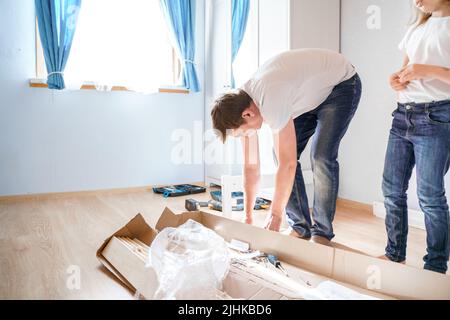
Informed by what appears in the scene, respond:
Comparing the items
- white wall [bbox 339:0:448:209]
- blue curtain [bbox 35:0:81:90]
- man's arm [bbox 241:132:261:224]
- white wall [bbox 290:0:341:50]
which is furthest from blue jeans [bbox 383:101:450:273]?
blue curtain [bbox 35:0:81:90]

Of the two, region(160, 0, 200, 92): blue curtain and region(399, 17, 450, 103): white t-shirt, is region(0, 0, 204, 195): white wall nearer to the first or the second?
region(160, 0, 200, 92): blue curtain

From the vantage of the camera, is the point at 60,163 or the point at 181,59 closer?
the point at 60,163

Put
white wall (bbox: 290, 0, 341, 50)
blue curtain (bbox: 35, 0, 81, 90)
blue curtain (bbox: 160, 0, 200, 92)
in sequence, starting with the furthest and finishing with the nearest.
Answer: blue curtain (bbox: 160, 0, 200, 92) < blue curtain (bbox: 35, 0, 81, 90) < white wall (bbox: 290, 0, 341, 50)

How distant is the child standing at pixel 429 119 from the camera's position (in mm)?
1245

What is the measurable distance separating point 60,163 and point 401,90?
97.4 inches

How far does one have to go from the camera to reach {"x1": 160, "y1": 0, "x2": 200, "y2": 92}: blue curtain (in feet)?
10.4

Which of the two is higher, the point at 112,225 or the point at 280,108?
the point at 280,108

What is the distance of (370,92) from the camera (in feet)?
7.82

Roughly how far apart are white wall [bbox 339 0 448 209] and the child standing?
0.89 metres

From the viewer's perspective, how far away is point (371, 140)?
2.40m

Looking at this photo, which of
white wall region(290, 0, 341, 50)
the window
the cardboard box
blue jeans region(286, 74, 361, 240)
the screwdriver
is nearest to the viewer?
the cardboard box

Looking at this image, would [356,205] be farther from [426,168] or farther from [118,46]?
[118,46]
